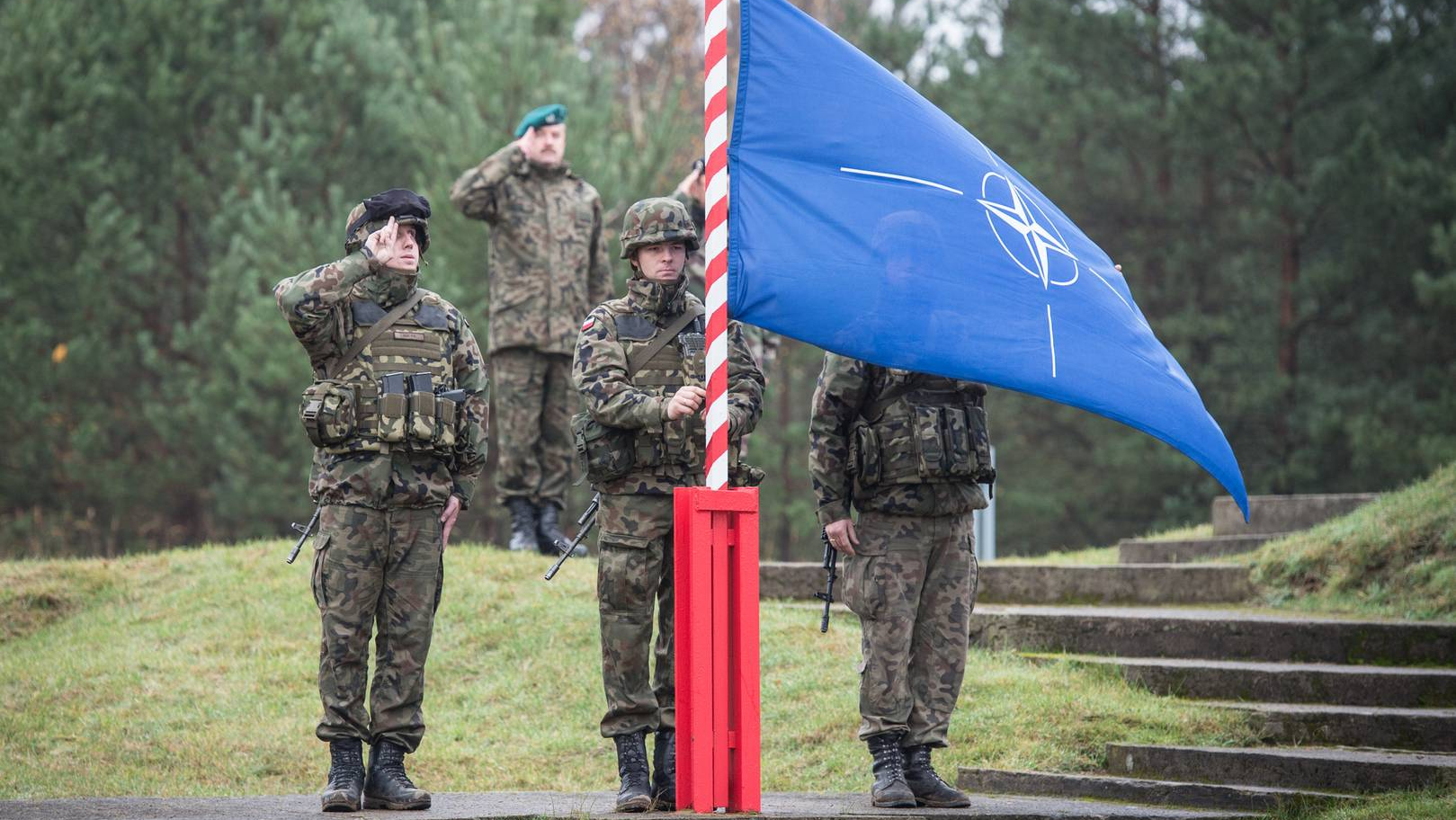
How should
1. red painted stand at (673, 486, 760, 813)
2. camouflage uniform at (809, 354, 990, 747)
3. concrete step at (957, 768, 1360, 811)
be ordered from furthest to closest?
concrete step at (957, 768, 1360, 811) < camouflage uniform at (809, 354, 990, 747) < red painted stand at (673, 486, 760, 813)

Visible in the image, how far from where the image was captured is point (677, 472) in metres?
6.92

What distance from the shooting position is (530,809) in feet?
21.9

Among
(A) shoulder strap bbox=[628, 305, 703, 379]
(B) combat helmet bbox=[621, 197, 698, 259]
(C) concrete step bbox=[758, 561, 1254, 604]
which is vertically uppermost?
(B) combat helmet bbox=[621, 197, 698, 259]

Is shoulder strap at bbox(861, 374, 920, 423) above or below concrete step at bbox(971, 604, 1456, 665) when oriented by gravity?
above

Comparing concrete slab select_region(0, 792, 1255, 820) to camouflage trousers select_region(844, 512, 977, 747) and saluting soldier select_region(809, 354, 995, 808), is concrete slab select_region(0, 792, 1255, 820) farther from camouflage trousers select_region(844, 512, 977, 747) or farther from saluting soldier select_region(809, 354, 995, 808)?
camouflage trousers select_region(844, 512, 977, 747)

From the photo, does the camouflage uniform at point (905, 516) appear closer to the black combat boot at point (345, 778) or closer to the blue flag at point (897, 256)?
the blue flag at point (897, 256)

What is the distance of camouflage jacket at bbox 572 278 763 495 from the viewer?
21.9 ft

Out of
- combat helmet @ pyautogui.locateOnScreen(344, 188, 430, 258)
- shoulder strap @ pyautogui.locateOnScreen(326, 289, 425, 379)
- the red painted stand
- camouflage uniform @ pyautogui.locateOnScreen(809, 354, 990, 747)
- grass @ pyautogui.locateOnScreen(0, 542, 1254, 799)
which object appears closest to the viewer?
the red painted stand

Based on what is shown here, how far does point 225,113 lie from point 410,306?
697 inches

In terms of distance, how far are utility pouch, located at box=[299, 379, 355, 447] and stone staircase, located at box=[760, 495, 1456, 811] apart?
341 cm

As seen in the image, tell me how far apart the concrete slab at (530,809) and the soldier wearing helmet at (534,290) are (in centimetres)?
388

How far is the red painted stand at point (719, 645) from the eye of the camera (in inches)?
244

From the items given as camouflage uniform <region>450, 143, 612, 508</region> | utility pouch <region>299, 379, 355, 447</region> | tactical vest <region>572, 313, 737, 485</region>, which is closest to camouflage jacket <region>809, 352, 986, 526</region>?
tactical vest <region>572, 313, 737, 485</region>

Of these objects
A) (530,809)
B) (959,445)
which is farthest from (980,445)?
(530,809)
